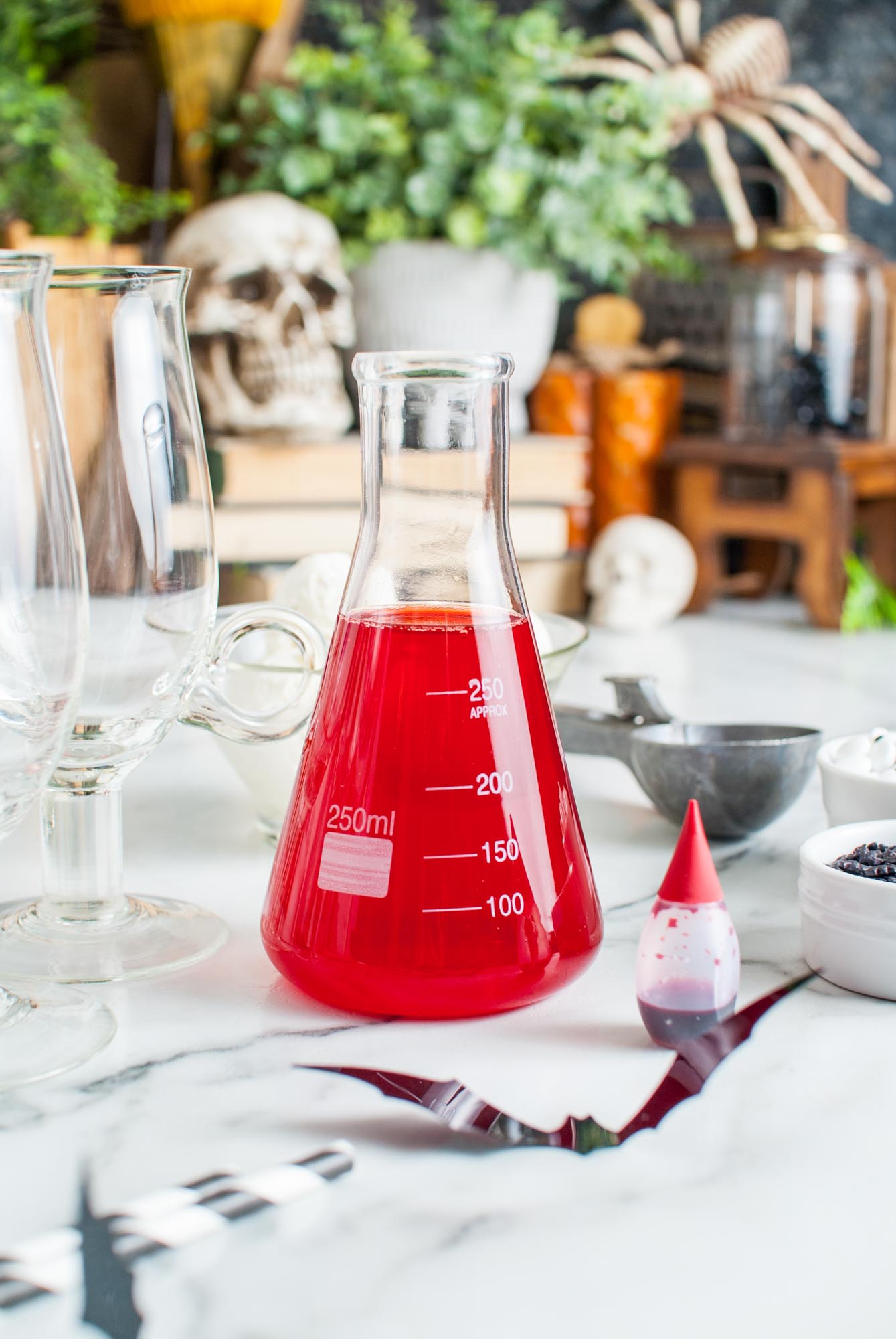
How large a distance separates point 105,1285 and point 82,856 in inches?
9.3

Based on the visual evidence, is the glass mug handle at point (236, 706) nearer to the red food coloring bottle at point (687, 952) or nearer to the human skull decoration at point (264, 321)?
the red food coloring bottle at point (687, 952)

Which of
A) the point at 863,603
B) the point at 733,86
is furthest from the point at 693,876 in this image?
the point at 733,86

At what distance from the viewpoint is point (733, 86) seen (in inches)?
64.1

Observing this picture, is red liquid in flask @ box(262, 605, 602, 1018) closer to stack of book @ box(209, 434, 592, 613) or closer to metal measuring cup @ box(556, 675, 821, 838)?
metal measuring cup @ box(556, 675, 821, 838)

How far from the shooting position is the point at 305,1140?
0.41 meters

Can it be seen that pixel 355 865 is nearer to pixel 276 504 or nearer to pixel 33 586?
pixel 33 586

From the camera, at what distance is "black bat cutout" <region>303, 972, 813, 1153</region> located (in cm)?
41

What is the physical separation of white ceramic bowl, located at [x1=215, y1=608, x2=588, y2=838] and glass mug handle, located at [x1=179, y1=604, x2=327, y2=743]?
49 mm

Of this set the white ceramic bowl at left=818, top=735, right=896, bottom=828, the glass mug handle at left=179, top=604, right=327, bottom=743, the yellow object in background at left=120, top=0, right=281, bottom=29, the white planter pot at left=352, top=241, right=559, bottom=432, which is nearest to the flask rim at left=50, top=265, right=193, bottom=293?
the glass mug handle at left=179, top=604, right=327, bottom=743

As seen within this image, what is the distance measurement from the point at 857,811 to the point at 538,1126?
262 mm

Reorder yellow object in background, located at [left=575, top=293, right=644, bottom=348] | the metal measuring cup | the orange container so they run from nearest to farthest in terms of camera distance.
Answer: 1. the metal measuring cup
2. the orange container
3. yellow object in background, located at [left=575, top=293, right=644, bottom=348]

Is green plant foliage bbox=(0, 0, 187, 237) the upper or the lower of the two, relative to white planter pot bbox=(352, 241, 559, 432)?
upper

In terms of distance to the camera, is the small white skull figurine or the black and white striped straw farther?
the small white skull figurine

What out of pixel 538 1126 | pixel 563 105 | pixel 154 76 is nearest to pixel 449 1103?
pixel 538 1126
